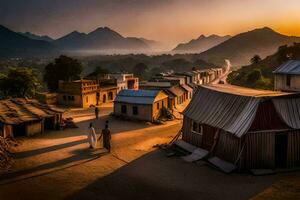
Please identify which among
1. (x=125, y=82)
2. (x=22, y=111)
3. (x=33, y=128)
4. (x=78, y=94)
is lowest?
(x=33, y=128)

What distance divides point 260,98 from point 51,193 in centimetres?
1408

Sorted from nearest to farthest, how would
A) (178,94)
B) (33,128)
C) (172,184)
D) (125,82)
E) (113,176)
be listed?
(172,184) < (113,176) < (33,128) < (178,94) < (125,82)

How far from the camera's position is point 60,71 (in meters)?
74.6

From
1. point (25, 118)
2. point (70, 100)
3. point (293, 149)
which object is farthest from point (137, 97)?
point (293, 149)

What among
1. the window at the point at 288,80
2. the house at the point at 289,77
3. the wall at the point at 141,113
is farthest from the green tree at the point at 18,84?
the window at the point at 288,80

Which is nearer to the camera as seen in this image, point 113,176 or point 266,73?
point 113,176

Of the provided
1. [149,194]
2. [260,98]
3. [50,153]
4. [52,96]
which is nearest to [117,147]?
[50,153]

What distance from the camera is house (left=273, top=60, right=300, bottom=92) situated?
153 ft

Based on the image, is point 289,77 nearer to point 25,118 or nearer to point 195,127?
point 195,127

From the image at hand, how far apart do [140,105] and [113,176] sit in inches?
836

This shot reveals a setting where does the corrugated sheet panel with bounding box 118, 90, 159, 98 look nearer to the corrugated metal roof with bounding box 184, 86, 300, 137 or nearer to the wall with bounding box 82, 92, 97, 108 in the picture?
the wall with bounding box 82, 92, 97, 108

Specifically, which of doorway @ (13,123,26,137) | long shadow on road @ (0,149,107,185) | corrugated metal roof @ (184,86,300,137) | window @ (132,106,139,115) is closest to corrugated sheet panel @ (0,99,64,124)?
doorway @ (13,123,26,137)

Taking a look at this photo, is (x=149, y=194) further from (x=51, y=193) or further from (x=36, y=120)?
(x=36, y=120)

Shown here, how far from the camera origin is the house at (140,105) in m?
41.8
